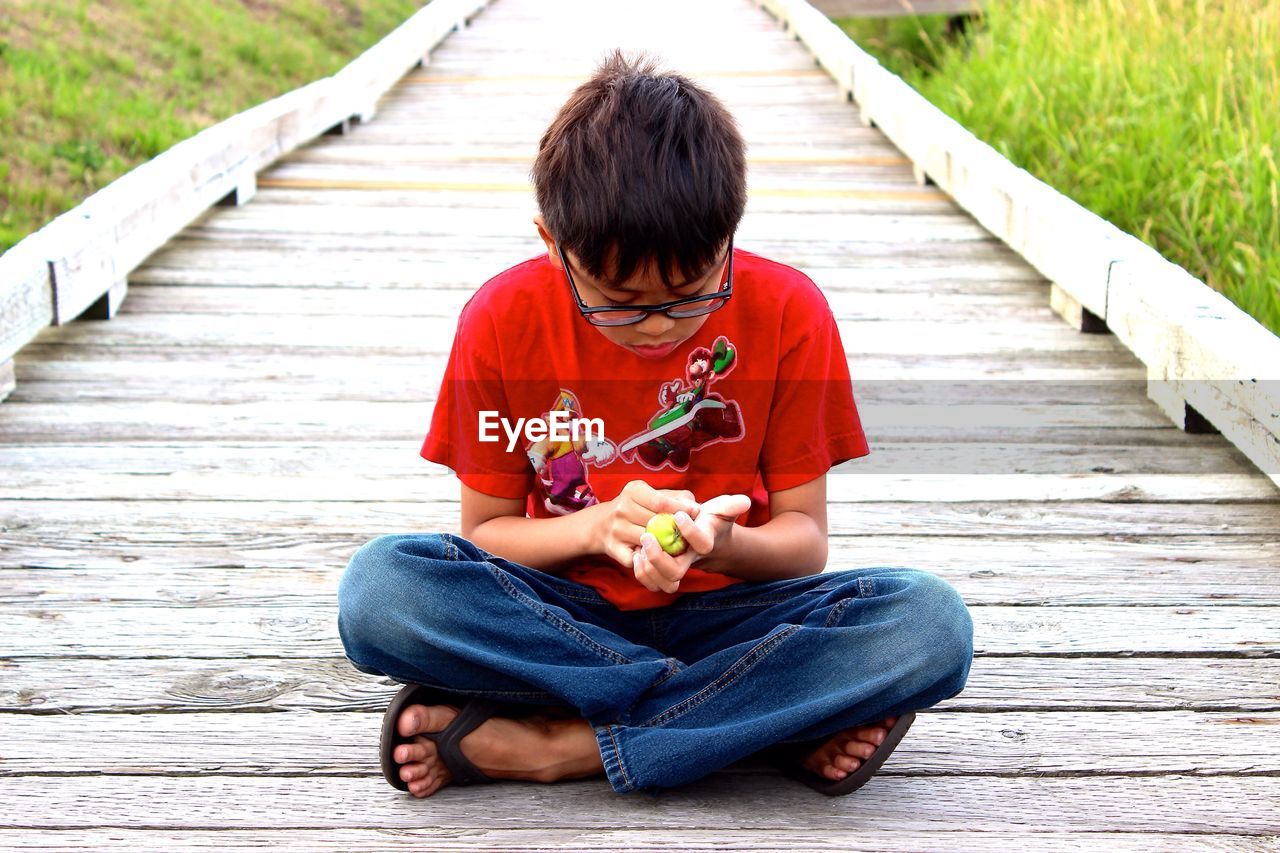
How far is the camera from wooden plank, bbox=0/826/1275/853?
187cm

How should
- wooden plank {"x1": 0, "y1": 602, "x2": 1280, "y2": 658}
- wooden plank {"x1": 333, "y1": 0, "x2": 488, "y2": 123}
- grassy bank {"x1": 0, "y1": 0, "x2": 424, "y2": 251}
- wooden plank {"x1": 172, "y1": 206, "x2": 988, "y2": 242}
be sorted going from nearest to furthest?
1. wooden plank {"x1": 0, "y1": 602, "x2": 1280, "y2": 658}
2. wooden plank {"x1": 172, "y1": 206, "x2": 988, "y2": 242}
3. grassy bank {"x1": 0, "y1": 0, "x2": 424, "y2": 251}
4. wooden plank {"x1": 333, "y1": 0, "x2": 488, "y2": 123}

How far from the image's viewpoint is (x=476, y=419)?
213 centimetres

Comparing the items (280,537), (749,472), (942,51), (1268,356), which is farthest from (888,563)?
(942,51)

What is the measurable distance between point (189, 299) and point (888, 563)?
2681mm

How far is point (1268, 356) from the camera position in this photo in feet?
10.3

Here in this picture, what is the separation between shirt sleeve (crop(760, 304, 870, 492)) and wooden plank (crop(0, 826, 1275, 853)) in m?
0.51

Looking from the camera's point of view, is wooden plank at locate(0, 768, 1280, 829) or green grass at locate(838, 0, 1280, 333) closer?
wooden plank at locate(0, 768, 1280, 829)

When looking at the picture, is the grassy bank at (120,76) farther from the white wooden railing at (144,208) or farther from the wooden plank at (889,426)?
the wooden plank at (889,426)

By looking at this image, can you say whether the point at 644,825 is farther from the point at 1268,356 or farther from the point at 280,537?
the point at 1268,356

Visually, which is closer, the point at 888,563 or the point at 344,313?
the point at 888,563

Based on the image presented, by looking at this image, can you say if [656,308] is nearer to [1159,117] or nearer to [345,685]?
[345,685]

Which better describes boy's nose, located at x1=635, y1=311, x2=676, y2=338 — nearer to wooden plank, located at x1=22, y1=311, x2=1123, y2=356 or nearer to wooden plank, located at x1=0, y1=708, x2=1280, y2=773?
wooden plank, located at x1=0, y1=708, x2=1280, y2=773

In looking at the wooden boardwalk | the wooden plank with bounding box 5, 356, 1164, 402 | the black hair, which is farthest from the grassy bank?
the black hair

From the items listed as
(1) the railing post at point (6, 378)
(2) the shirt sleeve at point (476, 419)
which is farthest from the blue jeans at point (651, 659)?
(1) the railing post at point (6, 378)
